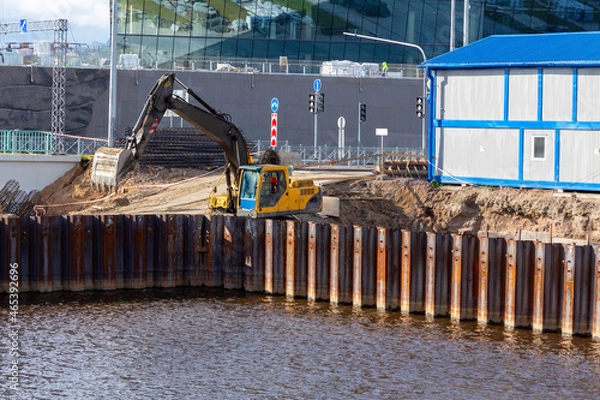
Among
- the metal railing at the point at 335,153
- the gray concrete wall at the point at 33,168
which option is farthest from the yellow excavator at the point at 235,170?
the metal railing at the point at 335,153

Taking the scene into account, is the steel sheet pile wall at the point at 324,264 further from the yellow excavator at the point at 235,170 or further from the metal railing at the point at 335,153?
the metal railing at the point at 335,153

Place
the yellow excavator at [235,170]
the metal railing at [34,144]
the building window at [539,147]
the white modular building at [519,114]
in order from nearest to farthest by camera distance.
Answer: the yellow excavator at [235,170]
the white modular building at [519,114]
the building window at [539,147]
the metal railing at [34,144]

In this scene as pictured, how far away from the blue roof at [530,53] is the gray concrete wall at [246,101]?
80.5 ft

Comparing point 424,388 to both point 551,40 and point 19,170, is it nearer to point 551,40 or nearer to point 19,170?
point 551,40

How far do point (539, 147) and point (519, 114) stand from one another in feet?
4.16

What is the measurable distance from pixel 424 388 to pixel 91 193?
907 inches

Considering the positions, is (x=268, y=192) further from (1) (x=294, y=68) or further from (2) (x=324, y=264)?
(1) (x=294, y=68)

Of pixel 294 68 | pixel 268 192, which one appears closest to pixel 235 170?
pixel 268 192

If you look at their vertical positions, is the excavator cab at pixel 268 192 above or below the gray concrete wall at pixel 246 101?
below

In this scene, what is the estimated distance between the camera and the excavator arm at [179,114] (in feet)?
98.2

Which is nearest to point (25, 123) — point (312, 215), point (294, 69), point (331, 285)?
point (294, 69)

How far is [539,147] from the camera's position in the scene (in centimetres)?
3441

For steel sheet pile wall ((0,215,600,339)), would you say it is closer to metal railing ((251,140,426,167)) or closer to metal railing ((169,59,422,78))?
metal railing ((251,140,426,167))

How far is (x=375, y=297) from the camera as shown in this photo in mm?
26859
